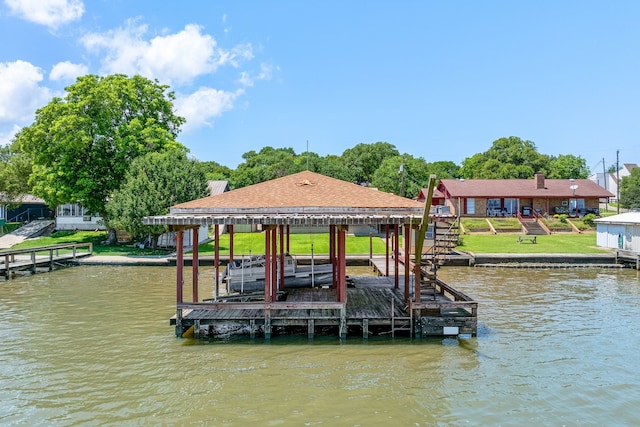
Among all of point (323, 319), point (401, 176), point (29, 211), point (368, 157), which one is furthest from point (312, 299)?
point (368, 157)

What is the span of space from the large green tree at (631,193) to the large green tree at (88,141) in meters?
65.4

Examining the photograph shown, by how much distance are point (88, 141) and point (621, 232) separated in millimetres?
38748

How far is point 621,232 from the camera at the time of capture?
33.6 m

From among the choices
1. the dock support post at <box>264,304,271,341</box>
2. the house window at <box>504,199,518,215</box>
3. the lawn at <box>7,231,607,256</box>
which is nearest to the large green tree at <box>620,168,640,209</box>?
the house window at <box>504,199,518,215</box>

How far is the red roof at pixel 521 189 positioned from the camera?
165 ft

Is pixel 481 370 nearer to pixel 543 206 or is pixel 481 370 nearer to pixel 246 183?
pixel 543 206

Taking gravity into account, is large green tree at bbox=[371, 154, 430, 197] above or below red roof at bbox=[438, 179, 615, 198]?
above

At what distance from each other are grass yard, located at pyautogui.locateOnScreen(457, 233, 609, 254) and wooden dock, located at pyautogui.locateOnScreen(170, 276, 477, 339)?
20.7 m

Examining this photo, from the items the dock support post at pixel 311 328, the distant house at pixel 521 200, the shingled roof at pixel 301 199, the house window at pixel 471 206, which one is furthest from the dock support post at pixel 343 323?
the house window at pixel 471 206

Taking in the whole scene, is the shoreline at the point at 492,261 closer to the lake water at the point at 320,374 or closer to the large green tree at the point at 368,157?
the lake water at the point at 320,374

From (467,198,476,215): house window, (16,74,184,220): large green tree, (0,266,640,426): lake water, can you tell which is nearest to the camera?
(0,266,640,426): lake water

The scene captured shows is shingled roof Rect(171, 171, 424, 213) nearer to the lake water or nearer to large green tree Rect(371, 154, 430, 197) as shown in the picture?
the lake water

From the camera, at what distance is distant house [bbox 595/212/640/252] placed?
32.1 metres

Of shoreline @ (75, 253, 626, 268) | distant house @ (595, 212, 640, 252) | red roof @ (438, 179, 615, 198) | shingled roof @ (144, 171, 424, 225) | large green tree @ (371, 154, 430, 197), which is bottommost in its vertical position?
shoreline @ (75, 253, 626, 268)
